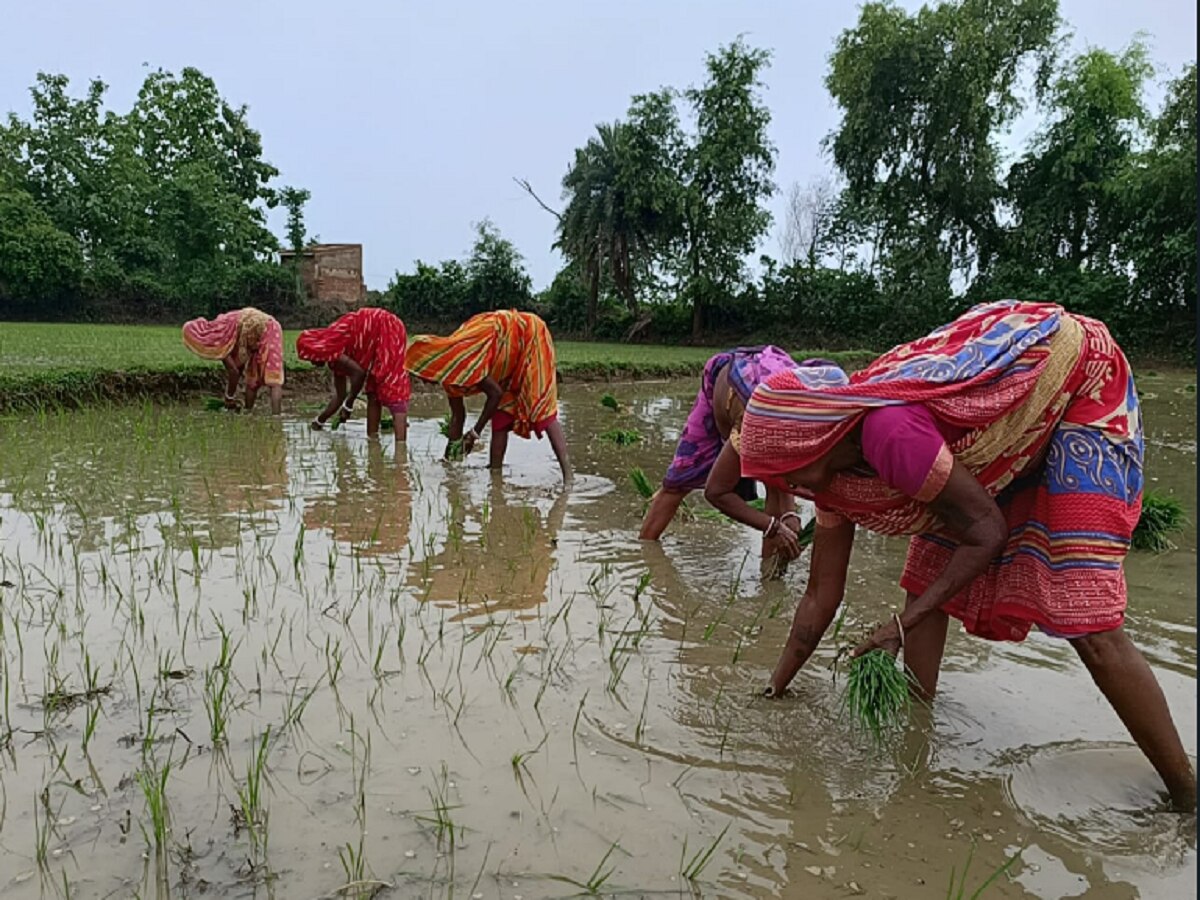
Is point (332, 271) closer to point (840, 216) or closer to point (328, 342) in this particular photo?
point (840, 216)

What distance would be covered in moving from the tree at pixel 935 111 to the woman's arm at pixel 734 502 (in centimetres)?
2427

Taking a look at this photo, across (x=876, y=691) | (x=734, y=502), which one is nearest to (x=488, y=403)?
(x=734, y=502)

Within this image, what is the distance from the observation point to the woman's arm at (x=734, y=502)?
13.3 ft

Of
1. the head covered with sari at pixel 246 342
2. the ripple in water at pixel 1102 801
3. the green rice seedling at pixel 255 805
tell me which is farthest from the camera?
the head covered with sari at pixel 246 342

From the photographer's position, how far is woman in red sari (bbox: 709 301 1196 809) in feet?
7.09

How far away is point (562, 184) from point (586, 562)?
24.7m

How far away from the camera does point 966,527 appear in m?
2.21

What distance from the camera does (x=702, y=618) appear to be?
3594 mm

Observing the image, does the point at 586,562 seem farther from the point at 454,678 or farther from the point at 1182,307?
the point at 1182,307


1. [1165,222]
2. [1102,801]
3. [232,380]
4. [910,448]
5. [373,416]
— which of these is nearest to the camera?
[910,448]

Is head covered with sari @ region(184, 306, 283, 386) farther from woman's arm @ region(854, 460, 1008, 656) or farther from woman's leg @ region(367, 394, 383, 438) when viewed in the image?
woman's arm @ region(854, 460, 1008, 656)

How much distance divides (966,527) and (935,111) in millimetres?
26708

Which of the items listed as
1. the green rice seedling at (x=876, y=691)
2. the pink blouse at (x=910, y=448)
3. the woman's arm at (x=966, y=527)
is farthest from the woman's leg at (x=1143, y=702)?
the pink blouse at (x=910, y=448)

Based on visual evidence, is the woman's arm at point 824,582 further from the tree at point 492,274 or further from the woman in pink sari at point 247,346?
the tree at point 492,274
